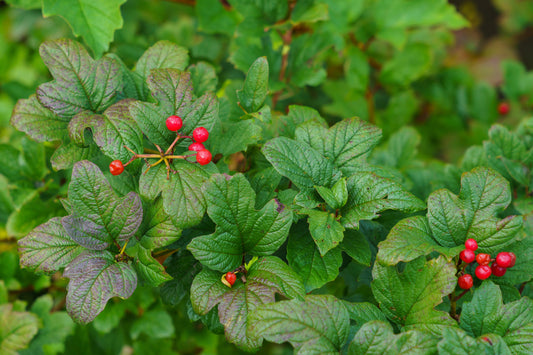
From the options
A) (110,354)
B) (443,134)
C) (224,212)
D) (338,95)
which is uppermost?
(224,212)

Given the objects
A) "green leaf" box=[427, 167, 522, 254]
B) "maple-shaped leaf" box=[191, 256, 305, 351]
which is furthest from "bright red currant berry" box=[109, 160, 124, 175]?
"green leaf" box=[427, 167, 522, 254]

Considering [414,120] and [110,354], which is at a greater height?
[414,120]

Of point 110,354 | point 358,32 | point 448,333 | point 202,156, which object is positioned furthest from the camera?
point 358,32

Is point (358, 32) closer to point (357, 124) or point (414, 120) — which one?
point (414, 120)

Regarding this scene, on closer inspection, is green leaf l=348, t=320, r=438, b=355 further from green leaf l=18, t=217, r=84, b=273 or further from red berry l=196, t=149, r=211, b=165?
green leaf l=18, t=217, r=84, b=273

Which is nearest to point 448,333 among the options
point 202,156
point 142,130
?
point 202,156

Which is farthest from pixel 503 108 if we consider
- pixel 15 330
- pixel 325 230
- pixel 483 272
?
pixel 15 330
